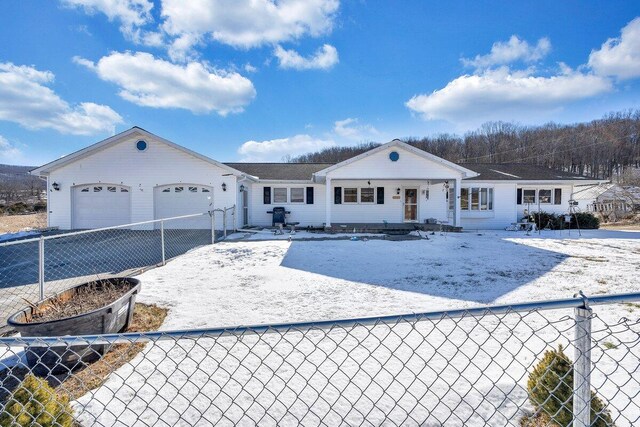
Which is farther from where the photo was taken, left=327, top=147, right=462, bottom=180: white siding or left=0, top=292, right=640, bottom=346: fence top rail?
left=327, top=147, right=462, bottom=180: white siding

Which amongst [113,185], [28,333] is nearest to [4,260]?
[113,185]

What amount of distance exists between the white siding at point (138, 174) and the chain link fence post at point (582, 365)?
49.9ft

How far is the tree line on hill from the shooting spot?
2104 inches

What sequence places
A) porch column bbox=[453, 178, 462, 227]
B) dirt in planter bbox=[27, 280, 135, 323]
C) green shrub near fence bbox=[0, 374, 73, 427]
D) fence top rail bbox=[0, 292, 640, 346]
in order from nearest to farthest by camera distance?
fence top rail bbox=[0, 292, 640, 346]
green shrub near fence bbox=[0, 374, 73, 427]
dirt in planter bbox=[27, 280, 135, 323]
porch column bbox=[453, 178, 462, 227]

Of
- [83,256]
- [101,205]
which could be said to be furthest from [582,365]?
[101,205]

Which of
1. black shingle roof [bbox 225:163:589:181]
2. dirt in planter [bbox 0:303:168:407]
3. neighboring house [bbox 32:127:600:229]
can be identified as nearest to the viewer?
dirt in planter [bbox 0:303:168:407]

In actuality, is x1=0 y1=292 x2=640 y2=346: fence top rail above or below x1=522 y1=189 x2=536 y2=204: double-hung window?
below

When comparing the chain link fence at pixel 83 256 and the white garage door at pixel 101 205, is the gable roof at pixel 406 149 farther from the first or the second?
the white garage door at pixel 101 205

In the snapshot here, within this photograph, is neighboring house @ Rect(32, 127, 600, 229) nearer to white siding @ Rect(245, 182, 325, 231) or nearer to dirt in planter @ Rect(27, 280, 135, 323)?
white siding @ Rect(245, 182, 325, 231)

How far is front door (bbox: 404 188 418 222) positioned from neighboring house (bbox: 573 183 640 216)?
1258cm

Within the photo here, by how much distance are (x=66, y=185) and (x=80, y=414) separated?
673 inches

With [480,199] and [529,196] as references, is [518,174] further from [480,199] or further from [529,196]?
[480,199]

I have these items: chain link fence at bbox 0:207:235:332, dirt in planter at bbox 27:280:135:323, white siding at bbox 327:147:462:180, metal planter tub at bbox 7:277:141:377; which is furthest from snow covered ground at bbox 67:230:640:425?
white siding at bbox 327:147:462:180

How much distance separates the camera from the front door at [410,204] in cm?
1802
